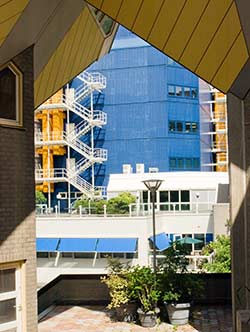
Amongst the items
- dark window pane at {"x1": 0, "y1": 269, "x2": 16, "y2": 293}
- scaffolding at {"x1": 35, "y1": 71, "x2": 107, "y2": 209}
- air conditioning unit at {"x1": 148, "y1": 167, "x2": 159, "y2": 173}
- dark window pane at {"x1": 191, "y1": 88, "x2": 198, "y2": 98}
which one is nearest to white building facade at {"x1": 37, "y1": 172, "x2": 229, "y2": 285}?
air conditioning unit at {"x1": 148, "y1": 167, "x2": 159, "y2": 173}

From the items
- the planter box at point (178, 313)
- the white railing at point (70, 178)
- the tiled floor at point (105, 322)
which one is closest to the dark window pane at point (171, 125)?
the white railing at point (70, 178)

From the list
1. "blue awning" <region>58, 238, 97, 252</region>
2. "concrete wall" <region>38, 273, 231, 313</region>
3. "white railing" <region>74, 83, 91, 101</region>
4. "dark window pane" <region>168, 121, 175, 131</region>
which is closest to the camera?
"concrete wall" <region>38, 273, 231, 313</region>

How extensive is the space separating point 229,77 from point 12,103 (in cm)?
401

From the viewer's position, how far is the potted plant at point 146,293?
487 inches

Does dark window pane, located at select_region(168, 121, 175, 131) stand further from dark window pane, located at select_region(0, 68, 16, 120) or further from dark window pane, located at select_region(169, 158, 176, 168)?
dark window pane, located at select_region(0, 68, 16, 120)

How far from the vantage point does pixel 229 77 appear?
9.93 m

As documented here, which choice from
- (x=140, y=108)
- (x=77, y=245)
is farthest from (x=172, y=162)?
(x=77, y=245)

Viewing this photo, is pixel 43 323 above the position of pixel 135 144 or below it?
below

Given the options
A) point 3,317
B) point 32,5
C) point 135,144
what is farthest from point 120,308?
point 135,144

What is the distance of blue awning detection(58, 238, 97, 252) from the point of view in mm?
32156

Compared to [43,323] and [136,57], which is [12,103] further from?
[136,57]

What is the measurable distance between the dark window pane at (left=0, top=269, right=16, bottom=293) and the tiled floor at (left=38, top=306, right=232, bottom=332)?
10.4ft

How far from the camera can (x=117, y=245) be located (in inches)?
1256

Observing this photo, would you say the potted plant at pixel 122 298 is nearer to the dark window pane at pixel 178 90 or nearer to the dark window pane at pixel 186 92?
the dark window pane at pixel 178 90
